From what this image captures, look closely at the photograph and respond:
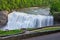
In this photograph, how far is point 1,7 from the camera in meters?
18.8

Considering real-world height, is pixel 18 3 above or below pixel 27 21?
above

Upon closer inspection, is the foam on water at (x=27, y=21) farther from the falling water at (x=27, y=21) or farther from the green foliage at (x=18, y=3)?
the green foliage at (x=18, y=3)

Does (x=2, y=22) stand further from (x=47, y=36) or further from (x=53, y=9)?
(x=47, y=36)

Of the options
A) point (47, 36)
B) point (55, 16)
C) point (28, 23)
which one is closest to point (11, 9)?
point (28, 23)

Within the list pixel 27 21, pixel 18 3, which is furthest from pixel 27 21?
pixel 18 3

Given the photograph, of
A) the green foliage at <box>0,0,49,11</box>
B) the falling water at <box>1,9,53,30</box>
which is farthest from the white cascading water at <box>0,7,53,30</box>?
the green foliage at <box>0,0,49,11</box>

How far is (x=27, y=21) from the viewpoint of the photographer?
15.6 m

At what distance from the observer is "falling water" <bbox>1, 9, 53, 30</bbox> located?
1444 cm

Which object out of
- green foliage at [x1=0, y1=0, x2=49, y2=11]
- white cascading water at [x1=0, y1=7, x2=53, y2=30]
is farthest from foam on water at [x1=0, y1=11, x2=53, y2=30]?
green foliage at [x1=0, y1=0, x2=49, y2=11]

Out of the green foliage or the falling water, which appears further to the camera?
the green foliage

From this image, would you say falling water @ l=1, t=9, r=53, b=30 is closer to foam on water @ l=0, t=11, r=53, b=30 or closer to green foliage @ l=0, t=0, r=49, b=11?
foam on water @ l=0, t=11, r=53, b=30

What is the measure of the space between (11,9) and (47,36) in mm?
12281

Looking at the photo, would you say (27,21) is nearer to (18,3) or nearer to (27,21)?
(27,21)

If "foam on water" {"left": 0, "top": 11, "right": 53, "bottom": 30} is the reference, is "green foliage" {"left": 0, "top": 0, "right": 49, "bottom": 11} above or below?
above
